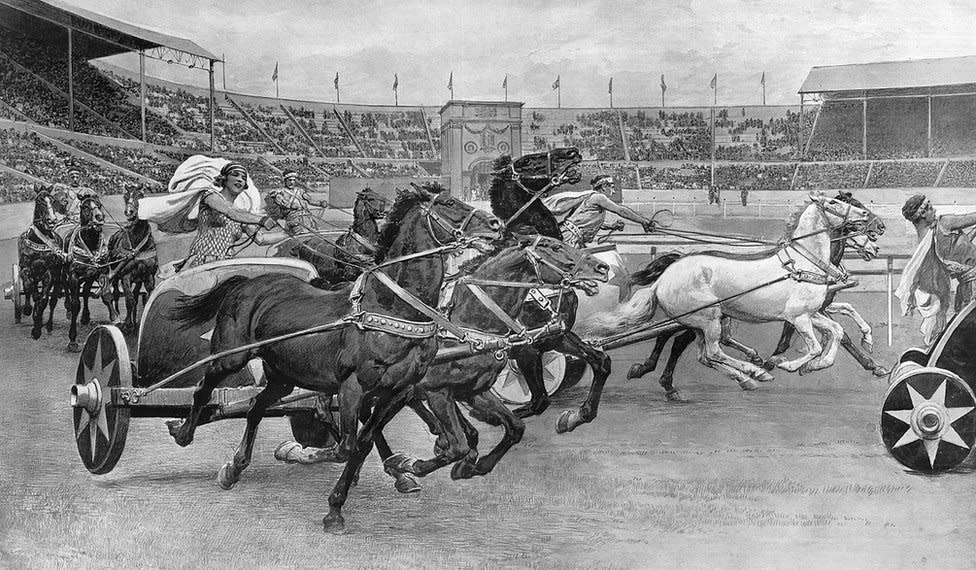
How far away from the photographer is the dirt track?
5875 millimetres

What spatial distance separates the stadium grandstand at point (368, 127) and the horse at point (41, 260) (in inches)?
7.5

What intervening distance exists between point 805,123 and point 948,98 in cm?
96

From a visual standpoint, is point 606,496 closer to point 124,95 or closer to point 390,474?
point 390,474

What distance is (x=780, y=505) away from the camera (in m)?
6.15

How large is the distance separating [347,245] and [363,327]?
3.32 feet

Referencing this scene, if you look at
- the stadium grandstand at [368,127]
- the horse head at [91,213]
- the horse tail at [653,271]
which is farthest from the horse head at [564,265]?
the horse head at [91,213]

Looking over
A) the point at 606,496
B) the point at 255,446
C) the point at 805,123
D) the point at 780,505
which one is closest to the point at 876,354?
the point at 780,505

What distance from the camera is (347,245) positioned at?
6191 mm

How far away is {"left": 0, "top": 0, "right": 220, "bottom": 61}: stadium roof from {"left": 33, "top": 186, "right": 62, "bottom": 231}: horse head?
1.01 meters

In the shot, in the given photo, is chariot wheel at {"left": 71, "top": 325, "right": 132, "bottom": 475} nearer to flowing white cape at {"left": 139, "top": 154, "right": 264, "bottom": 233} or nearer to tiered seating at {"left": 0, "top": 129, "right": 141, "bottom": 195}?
flowing white cape at {"left": 139, "top": 154, "right": 264, "bottom": 233}

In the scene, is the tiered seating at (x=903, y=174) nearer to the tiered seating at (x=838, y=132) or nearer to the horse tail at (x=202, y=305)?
the tiered seating at (x=838, y=132)

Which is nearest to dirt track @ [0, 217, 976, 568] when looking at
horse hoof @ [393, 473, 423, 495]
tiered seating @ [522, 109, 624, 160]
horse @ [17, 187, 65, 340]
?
horse hoof @ [393, 473, 423, 495]

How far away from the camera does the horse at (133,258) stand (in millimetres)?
6305

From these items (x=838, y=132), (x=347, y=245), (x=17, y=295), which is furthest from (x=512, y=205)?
(x=17, y=295)
